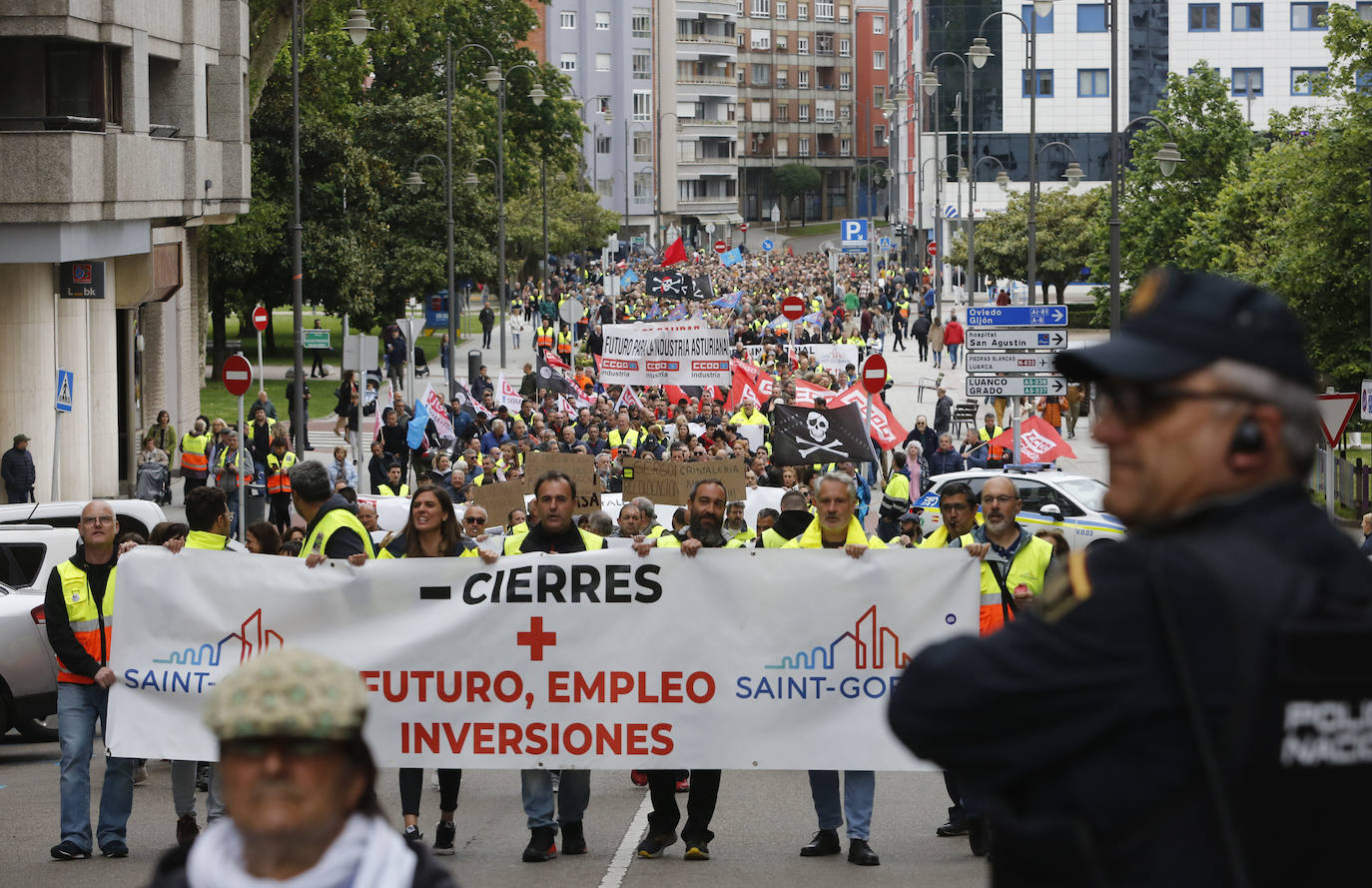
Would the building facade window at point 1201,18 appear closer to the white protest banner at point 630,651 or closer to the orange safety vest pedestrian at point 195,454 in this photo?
the orange safety vest pedestrian at point 195,454

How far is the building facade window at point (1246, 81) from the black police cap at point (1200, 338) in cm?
9550

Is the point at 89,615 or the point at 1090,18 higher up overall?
the point at 1090,18

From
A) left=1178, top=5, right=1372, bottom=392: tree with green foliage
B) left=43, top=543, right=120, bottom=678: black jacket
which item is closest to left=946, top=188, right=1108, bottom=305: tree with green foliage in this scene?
left=1178, top=5, right=1372, bottom=392: tree with green foliage

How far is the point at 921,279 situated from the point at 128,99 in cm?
6287

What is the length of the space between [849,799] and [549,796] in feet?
4.71

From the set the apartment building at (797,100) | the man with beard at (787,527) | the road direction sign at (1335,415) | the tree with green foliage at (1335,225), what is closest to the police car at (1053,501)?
the road direction sign at (1335,415)

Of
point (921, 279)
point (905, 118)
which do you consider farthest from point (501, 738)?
point (905, 118)

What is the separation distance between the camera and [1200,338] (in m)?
2.33

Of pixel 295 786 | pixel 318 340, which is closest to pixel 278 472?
pixel 318 340

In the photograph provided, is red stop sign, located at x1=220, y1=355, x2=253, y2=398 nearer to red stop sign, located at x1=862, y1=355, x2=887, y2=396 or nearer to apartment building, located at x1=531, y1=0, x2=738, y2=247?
red stop sign, located at x1=862, y1=355, x2=887, y2=396

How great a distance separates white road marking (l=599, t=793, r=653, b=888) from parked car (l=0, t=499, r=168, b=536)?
6047 millimetres

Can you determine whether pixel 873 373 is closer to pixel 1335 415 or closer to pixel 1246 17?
pixel 1335 415

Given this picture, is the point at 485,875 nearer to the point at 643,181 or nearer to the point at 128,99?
the point at 128,99

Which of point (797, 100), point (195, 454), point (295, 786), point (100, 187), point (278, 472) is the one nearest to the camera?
point (295, 786)
